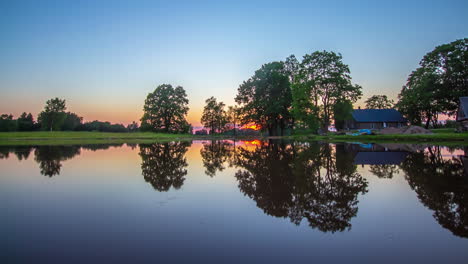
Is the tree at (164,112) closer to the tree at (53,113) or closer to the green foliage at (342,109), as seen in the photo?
the tree at (53,113)

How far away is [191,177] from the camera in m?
10.9

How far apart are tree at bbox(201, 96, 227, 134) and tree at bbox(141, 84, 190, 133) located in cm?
1164

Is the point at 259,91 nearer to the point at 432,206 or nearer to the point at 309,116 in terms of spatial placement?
the point at 309,116

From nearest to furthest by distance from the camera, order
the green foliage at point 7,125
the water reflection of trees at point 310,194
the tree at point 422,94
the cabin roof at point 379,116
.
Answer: the water reflection of trees at point 310,194, the tree at point 422,94, the cabin roof at point 379,116, the green foliage at point 7,125

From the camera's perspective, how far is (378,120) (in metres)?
69.3

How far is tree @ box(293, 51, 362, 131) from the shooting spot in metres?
48.8

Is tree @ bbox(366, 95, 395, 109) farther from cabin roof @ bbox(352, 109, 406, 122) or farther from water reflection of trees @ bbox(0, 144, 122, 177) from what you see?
water reflection of trees @ bbox(0, 144, 122, 177)

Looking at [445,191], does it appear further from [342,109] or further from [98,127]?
[98,127]

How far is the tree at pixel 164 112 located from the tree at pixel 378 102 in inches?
2430

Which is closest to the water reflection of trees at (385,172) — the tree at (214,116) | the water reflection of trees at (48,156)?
the water reflection of trees at (48,156)

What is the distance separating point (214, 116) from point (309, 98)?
45080mm

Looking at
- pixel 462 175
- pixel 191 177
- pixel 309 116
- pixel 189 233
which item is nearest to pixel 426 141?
pixel 309 116

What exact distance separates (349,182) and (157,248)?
7424 millimetres

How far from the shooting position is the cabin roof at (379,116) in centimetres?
6894
